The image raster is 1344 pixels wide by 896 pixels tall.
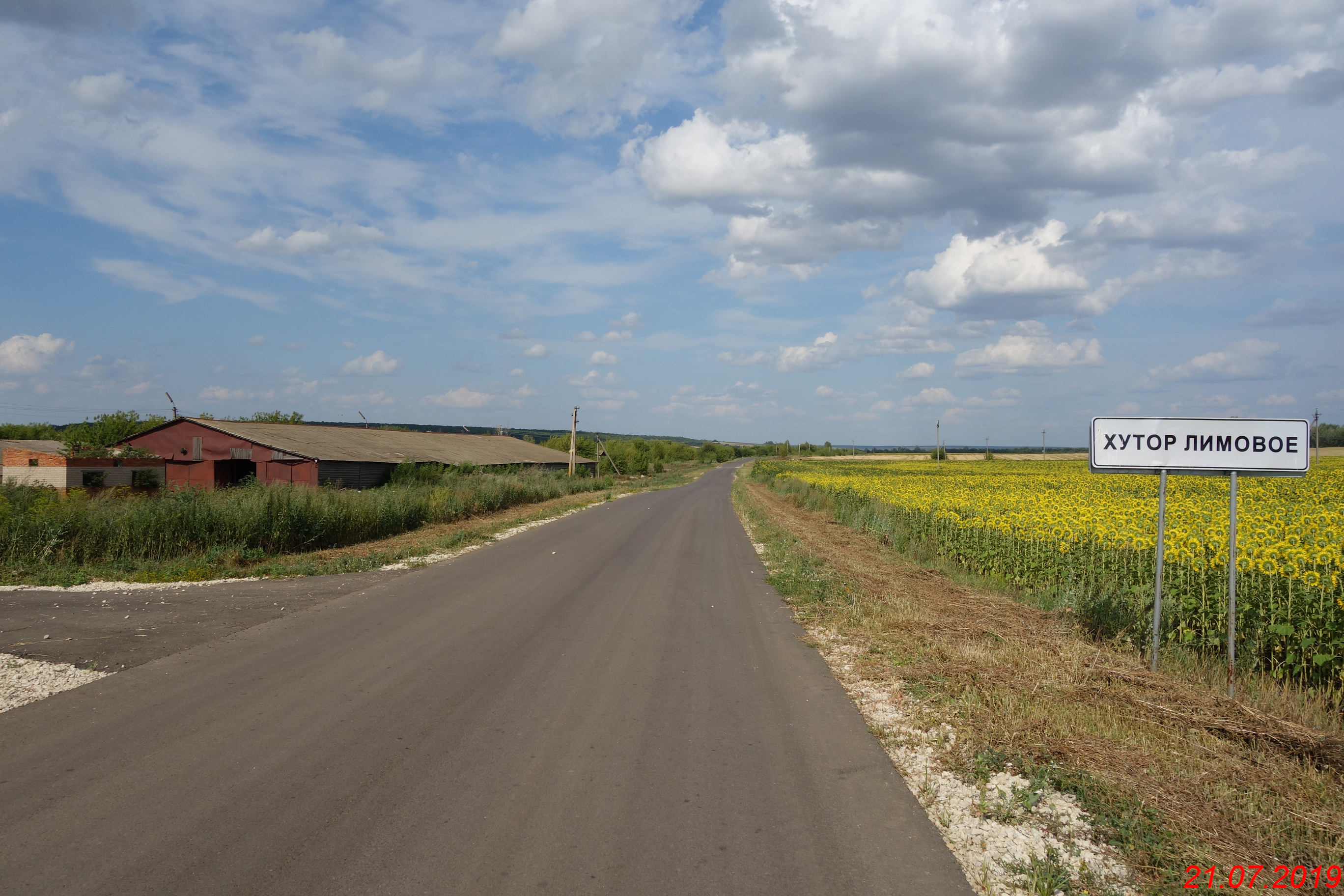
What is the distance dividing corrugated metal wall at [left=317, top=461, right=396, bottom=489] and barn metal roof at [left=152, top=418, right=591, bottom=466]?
9.2 inches

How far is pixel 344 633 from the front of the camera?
8.55 metres

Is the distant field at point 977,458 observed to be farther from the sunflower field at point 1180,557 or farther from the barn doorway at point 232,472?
the barn doorway at point 232,472

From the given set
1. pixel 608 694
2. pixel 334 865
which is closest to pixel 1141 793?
pixel 608 694

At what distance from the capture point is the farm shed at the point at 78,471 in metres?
21.2

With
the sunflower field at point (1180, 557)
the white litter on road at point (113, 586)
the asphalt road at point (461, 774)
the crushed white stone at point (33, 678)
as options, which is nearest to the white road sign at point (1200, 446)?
the sunflower field at point (1180, 557)

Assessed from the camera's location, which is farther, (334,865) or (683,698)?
(683,698)

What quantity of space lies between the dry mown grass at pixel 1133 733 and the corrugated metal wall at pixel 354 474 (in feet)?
77.8

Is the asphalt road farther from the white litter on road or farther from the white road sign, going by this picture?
the white litter on road

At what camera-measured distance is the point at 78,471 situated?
21719 millimetres

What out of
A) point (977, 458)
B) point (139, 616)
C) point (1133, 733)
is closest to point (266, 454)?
point (139, 616)

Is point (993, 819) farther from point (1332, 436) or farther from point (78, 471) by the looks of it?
point (1332, 436)

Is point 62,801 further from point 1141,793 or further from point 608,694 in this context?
point 1141,793

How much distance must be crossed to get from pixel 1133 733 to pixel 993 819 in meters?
1.88

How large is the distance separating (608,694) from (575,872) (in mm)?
2827
